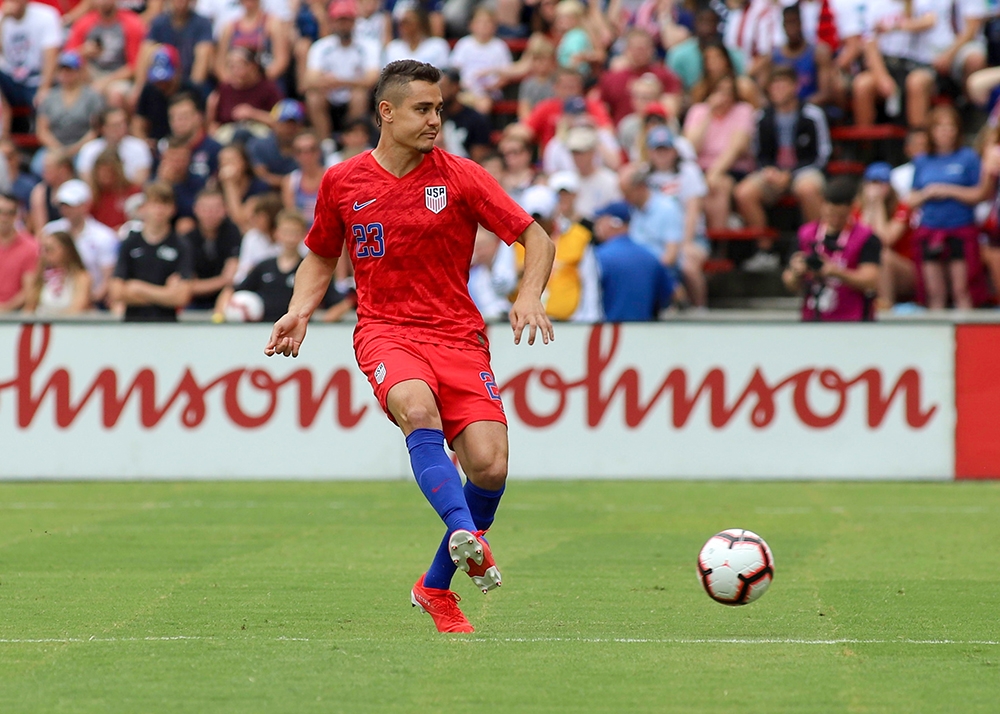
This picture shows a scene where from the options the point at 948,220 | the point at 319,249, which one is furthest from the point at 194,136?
the point at 319,249

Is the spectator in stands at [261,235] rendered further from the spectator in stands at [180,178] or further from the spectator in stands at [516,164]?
the spectator in stands at [516,164]

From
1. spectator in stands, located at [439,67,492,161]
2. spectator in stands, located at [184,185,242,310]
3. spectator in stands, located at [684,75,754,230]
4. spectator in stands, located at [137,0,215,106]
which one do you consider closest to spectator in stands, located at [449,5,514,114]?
spectator in stands, located at [439,67,492,161]

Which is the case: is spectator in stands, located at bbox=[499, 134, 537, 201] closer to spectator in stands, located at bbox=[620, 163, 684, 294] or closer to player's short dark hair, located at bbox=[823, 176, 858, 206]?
spectator in stands, located at bbox=[620, 163, 684, 294]

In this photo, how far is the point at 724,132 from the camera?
16.3 metres

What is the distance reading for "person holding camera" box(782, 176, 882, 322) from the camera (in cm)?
1290

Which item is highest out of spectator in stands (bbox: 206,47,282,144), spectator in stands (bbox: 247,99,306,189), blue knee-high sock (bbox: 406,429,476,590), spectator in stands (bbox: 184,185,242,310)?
spectator in stands (bbox: 206,47,282,144)

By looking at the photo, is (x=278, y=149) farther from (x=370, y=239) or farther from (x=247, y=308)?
(x=370, y=239)

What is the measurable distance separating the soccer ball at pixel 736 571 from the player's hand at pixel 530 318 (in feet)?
4.34

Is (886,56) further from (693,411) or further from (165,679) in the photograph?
(165,679)

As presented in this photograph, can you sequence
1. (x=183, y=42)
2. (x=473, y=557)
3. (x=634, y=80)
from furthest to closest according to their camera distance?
(x=183, y=42) < (x=634, y=80) < (x=473, y=557)

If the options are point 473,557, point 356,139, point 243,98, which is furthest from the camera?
point 243,98

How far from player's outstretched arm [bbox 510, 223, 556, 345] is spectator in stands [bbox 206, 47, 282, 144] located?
12.1 metres

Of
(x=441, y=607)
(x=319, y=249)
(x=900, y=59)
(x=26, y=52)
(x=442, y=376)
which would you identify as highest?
(x=26, y=52)

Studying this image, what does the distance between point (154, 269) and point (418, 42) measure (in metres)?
5.36
